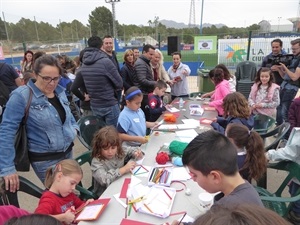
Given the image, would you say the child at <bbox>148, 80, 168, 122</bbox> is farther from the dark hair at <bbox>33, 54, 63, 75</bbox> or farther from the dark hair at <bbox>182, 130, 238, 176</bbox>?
the dark hair at <bbox>182, 130, 238, 176</bbox>

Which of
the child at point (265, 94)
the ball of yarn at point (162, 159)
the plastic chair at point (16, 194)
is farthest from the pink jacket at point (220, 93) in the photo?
the plastic chair at point (16, 194)

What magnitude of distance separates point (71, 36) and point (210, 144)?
70.0 ft

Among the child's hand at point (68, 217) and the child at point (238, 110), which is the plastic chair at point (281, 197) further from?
the child's hand at point (68, 217)

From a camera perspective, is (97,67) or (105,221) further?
(97,67)

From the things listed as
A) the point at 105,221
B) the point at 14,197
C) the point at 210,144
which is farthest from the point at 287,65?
the point at 14,197

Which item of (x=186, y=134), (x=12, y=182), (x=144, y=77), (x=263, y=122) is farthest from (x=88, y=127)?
(x=263, y=122)

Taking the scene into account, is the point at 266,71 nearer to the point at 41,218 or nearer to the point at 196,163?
the point at 196,163

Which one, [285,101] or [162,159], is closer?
[162,159]

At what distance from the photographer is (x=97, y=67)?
3240 mm

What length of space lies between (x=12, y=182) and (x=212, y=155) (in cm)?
150

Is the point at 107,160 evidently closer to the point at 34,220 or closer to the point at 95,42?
the point at 34,220

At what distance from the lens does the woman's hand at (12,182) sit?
1.79 metres

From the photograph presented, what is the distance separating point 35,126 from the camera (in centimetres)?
187

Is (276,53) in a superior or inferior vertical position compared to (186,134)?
superior
